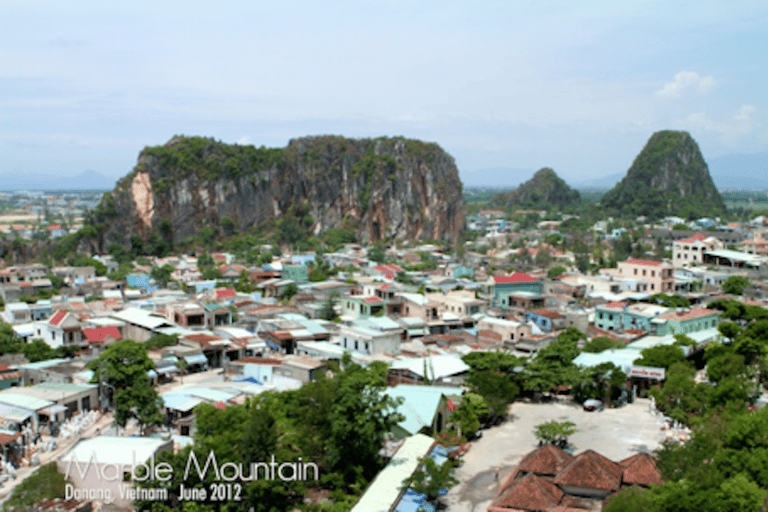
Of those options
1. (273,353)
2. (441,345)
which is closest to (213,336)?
(273,353)

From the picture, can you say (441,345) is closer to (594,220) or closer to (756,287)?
(756,287)

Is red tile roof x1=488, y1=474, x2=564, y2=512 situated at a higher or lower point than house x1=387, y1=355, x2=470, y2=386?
lower

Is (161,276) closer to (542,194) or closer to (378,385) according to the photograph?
(378,385)

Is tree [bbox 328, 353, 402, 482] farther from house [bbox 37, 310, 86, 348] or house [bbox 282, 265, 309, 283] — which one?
house [bbox 282, 265, 309, 283]

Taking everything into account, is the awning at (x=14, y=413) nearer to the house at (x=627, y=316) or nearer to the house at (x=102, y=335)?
the house at (x=102, y=335)

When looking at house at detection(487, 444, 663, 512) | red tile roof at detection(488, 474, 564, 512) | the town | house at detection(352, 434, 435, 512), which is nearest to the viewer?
house at detection(352, 434, 435, 512)

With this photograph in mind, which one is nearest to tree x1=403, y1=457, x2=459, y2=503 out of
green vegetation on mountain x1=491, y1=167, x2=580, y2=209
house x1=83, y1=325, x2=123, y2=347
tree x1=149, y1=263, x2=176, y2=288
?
house x1=83, y1=325, x2=123, y2=347

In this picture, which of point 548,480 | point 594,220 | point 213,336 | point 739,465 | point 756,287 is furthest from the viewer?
point 594,220
